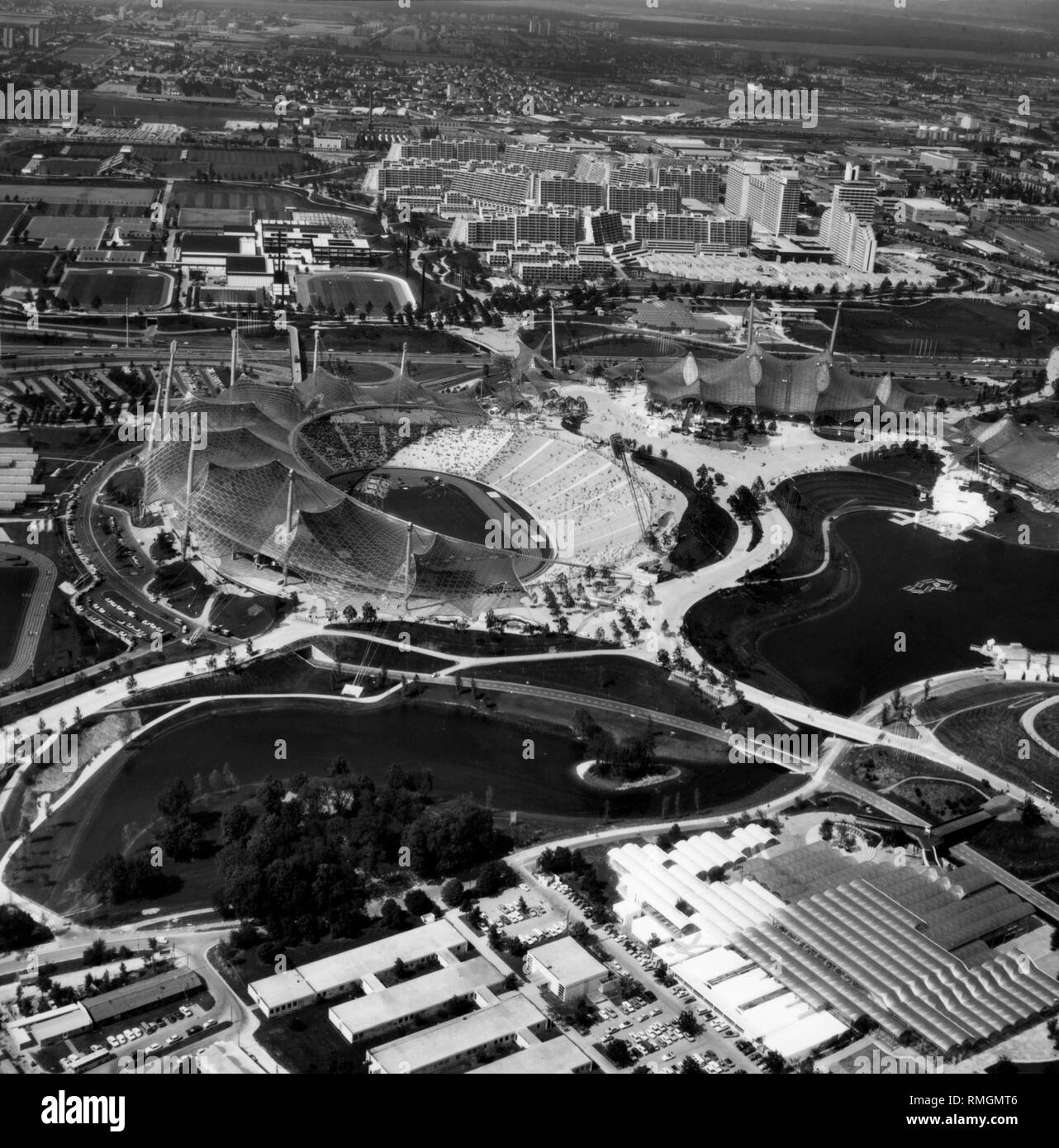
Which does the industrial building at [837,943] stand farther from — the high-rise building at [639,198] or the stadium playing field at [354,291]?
the high-rise building at [639,198]

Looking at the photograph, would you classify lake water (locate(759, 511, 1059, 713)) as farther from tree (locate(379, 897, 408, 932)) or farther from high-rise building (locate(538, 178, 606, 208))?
high-rise building (locate(538, 178, 606, 208))

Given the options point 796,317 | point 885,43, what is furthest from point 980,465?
point 885,43

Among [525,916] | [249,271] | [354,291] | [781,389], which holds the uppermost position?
[249,271]

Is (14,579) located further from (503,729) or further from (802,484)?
(802,484)

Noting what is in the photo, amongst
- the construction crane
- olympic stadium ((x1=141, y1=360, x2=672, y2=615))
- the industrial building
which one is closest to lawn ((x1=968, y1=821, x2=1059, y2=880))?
the industrial building

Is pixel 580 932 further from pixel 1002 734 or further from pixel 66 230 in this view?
pixel 66 230

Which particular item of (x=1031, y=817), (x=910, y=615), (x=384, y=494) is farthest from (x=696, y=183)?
(x=1031, y=817)

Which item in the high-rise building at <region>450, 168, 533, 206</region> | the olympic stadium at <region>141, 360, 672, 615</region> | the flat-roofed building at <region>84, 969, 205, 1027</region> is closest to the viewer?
the flat-roofed building at <region>84, 969, 205, 1027</region>
